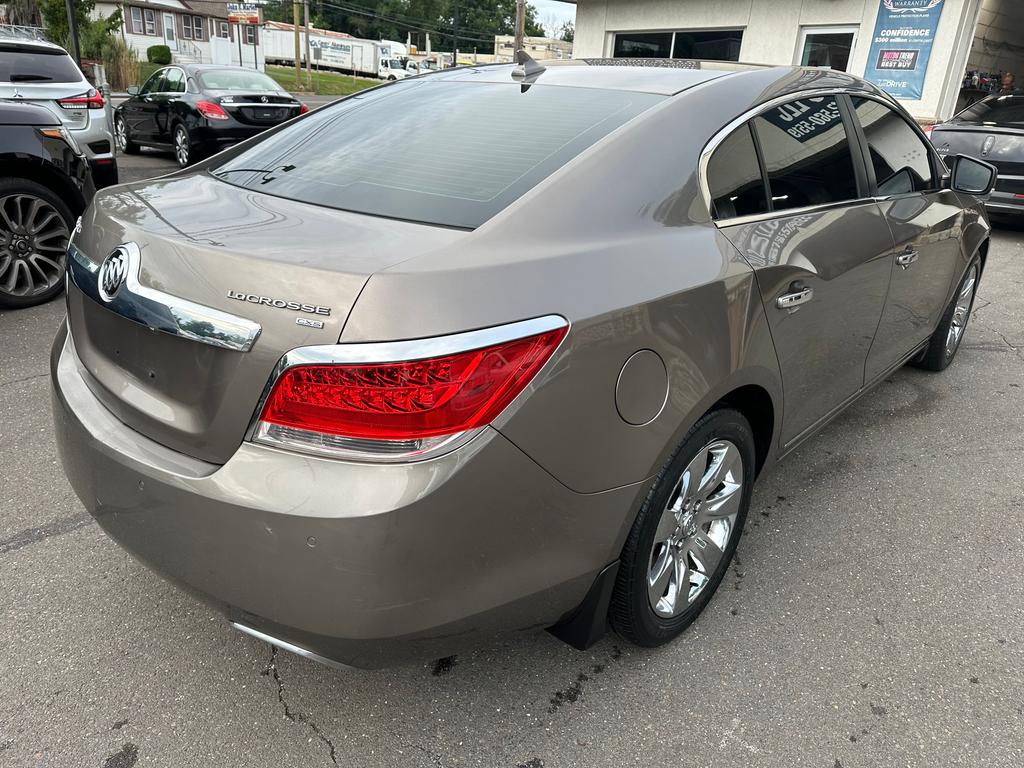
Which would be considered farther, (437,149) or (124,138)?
(124,138)

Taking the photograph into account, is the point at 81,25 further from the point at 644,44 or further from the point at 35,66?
the point at 35,66

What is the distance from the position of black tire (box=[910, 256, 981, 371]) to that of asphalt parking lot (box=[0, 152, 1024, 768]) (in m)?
1.50

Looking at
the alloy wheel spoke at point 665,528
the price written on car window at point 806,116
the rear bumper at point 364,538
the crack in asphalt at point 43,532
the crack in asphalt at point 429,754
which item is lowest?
the crack in asphalt at point 43,532

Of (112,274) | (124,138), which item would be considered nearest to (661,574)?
(112,274)

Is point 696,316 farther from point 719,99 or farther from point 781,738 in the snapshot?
point 781,738

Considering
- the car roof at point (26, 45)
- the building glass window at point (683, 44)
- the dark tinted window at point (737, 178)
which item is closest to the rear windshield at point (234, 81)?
the car roof at point (26, 45)

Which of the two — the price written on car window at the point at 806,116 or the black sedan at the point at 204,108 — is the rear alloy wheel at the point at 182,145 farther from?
the price written on car window at the point at 806,116

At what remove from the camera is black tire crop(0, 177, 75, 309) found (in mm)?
4742

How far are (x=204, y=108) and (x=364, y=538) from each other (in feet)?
Answer: 36.1

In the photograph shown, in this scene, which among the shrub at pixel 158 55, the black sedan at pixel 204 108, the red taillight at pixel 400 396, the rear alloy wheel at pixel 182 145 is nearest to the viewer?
the red taillight at pixel 400 396

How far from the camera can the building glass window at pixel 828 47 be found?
1383 cm

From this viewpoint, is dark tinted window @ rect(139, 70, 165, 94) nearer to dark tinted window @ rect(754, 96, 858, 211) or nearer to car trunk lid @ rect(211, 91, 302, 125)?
car trunk lid @ rect(211, 91, 302, 125)

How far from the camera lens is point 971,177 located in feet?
12.2

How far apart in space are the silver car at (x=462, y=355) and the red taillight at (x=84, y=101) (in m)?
4.44
